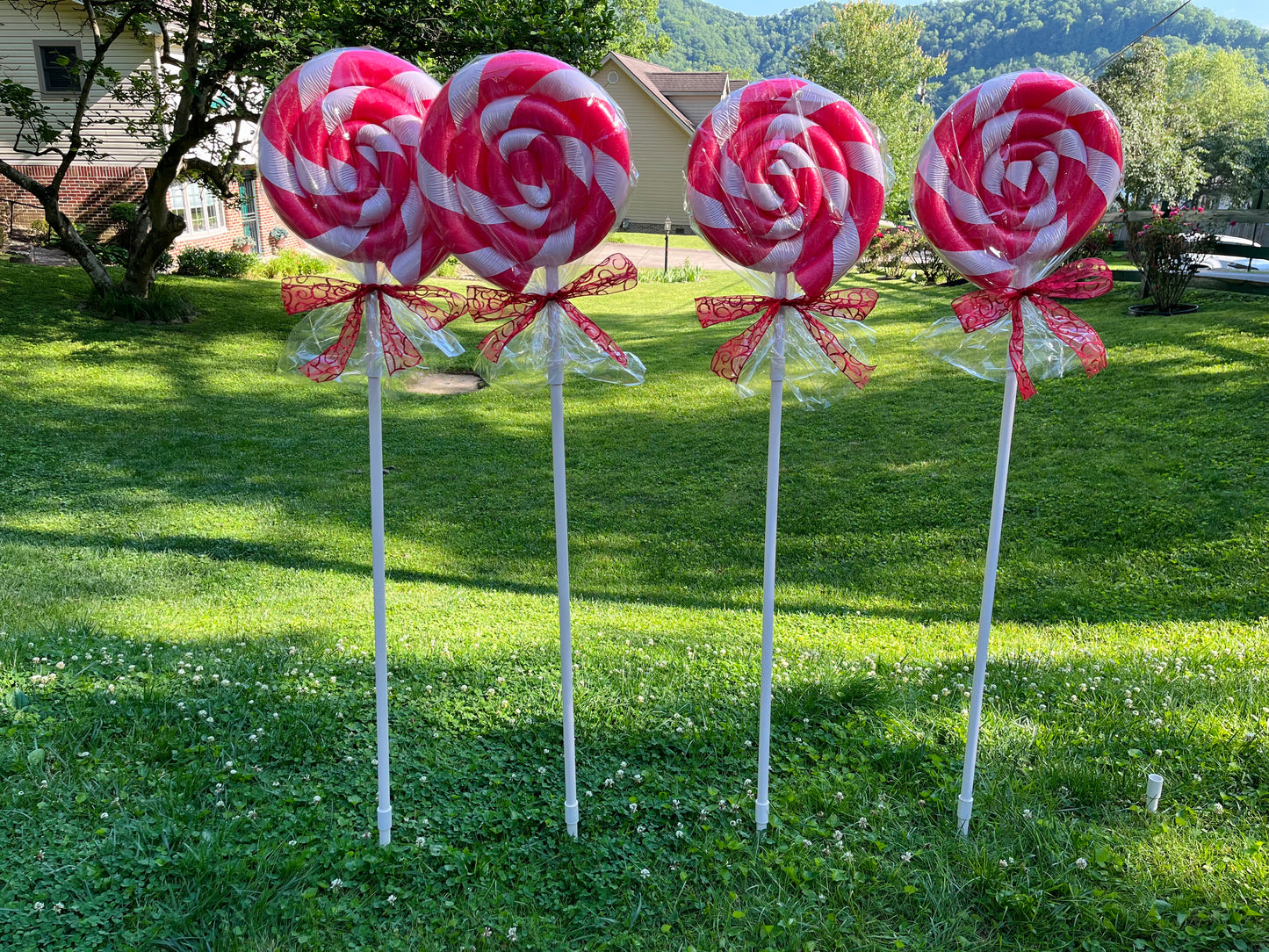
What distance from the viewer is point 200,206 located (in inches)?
711

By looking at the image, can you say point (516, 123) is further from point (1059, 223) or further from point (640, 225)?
point (640, 225)

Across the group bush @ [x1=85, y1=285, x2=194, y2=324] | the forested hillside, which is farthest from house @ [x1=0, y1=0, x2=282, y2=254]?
the forested hillside

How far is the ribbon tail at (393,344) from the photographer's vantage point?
2684mm

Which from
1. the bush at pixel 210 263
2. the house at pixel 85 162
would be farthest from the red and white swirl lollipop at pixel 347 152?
the house at pixel 85 162

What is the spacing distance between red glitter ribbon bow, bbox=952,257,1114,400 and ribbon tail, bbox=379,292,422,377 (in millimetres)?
1747

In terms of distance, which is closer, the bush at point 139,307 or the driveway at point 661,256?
the bush at point 139,307

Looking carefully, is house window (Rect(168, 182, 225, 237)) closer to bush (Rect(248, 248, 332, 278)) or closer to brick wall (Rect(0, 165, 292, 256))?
brick wall (Rect(0, 165, 292, 256))

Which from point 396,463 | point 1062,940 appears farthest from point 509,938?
point 396,463

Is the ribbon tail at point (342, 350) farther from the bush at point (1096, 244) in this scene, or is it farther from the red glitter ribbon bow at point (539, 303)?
the bush at point (1096, 244)

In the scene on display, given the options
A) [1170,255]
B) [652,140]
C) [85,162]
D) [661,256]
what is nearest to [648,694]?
[1170,255]

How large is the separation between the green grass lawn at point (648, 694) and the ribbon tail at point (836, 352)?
4.57 ft

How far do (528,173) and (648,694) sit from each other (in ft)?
7.11

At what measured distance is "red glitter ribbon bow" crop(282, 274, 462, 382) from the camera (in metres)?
2.68

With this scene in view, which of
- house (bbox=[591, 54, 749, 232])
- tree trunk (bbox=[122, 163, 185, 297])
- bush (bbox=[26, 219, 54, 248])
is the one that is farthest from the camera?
house (bbox=[591, 54, 749, 232])
